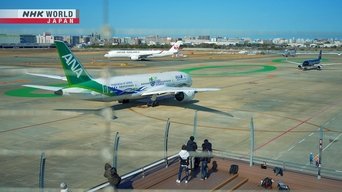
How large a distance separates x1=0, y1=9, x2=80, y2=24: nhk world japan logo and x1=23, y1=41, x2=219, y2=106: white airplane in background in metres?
12.2

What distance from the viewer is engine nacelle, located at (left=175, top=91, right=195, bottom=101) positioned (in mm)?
23330

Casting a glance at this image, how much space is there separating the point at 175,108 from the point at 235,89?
10.7 meters

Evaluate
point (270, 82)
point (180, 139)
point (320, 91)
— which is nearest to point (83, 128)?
point (180, 139)

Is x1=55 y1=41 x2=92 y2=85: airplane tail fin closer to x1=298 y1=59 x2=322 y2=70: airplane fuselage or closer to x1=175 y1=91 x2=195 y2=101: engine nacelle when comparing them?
x1=175 y1=91 x2=195 y2=101: engine nacelle

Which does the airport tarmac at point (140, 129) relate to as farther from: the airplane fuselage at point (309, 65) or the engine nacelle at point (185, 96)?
the airplane fuselage at point (309, 65)

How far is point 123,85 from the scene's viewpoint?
69.1 feet

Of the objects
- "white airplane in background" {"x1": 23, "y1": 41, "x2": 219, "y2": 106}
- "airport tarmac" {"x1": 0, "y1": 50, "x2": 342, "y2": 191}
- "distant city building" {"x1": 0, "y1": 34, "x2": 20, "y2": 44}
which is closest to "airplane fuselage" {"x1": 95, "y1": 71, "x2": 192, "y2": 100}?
"white airplane in background" {"x1": 23, "y1": 41, "x2": 219, "y2": 106}

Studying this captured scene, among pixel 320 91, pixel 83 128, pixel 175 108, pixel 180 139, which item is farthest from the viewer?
pixel 320 91

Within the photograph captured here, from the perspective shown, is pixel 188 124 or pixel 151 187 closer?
pixel 151 187

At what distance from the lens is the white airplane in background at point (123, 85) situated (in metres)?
15.8

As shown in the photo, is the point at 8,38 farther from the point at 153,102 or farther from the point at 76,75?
the point at 153,102

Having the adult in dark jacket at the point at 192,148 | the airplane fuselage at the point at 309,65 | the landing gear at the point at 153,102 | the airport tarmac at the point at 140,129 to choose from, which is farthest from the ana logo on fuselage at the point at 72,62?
the airplane fuselage at the point at 309,65

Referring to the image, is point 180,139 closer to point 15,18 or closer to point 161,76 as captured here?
point 161,76

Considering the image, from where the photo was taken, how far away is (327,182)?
871cm
